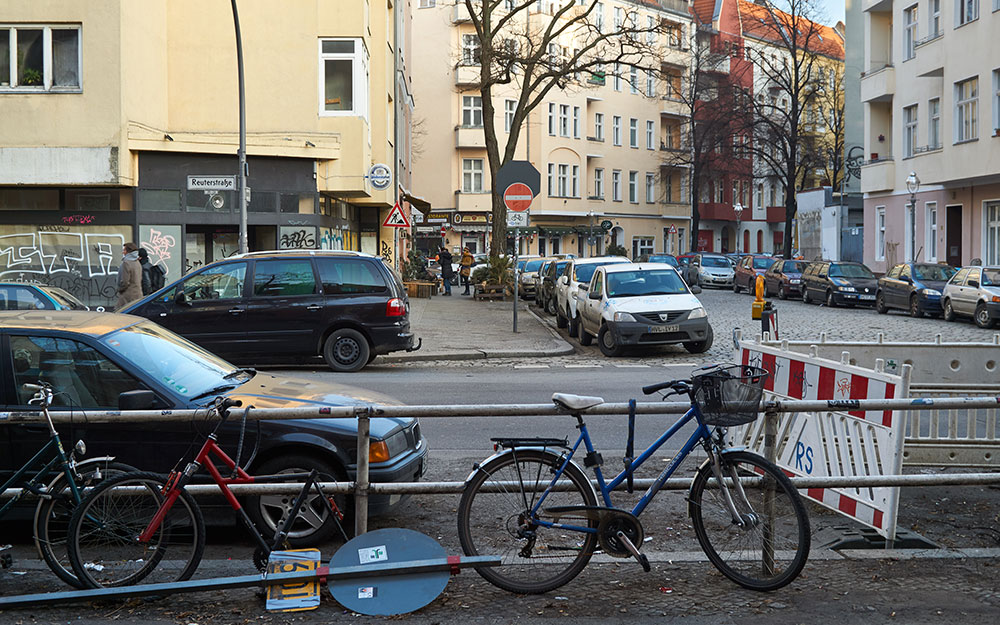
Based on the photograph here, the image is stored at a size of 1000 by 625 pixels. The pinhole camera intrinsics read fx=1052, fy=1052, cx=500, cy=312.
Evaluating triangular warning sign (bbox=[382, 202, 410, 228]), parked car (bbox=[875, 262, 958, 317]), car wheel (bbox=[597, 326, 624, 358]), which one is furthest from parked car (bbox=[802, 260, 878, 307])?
car wheel (bbox=[597, 326, 624, 358])

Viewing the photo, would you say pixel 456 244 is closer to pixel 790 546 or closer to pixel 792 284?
pixel 792 284

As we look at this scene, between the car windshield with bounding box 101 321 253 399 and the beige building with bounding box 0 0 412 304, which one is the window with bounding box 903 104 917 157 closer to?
the beige building with bounding box 0 0 412 304

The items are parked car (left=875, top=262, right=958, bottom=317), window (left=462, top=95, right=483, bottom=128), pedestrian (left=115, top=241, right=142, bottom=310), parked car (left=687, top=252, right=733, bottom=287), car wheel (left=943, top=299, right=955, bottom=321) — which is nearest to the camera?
pedestrian (left=115, top=241, right=142, bottom=310)

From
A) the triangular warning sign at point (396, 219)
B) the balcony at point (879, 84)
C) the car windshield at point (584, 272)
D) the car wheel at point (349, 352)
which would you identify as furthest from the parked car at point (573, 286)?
the balcony at point (879, 84)

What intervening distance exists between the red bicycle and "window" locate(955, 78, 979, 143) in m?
33.0

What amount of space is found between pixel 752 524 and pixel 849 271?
101 feet

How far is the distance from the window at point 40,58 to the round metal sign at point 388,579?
20772 mm

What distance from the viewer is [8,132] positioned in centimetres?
2319

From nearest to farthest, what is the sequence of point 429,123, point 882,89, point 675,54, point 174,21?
point 174,21 → point 882,89 → point 429,123 → point 675,54

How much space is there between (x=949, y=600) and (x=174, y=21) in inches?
1016

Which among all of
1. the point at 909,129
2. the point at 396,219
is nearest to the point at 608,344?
the point at 396,219

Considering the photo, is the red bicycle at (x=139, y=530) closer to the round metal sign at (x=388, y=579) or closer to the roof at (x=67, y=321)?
the round metal sign at (x=388, y=579)

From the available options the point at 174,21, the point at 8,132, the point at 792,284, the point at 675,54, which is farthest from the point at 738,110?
the point at 8,132

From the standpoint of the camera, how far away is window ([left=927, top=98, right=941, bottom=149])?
36.8 metres
